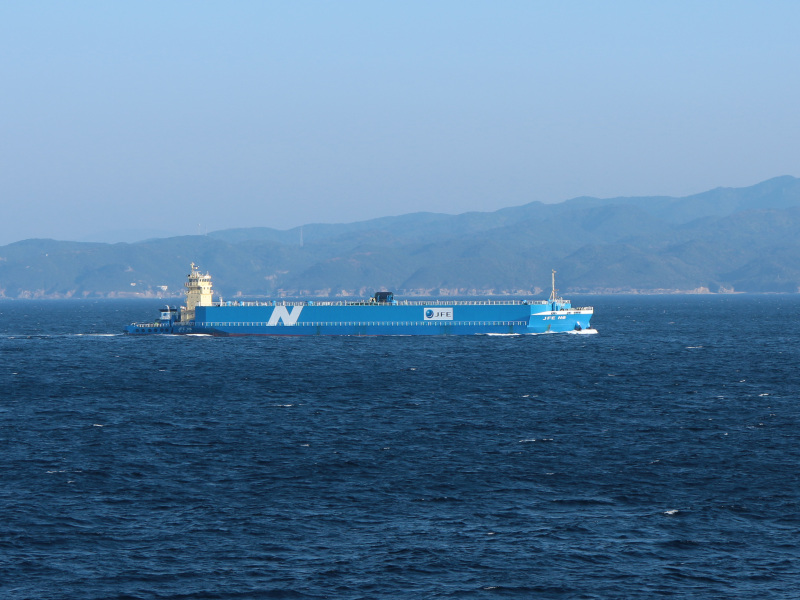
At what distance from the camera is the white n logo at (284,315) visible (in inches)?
5704

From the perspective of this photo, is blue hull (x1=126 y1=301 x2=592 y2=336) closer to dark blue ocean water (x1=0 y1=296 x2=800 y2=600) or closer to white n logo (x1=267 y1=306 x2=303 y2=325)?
white n logo (x1=267 y1=306 x2=303 y2=325)

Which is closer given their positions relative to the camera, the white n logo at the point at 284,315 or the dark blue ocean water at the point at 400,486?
the dark blue ocean water at the point at 400,486

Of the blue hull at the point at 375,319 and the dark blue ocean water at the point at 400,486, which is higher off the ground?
the blue hull at the point at 375,319

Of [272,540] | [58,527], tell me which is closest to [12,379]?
[58,527]

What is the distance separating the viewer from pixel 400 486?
1832 inches

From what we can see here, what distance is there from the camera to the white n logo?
145 meters

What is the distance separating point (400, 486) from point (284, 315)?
100 m

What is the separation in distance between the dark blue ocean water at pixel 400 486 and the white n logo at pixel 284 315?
47.7m

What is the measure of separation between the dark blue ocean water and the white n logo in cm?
4773

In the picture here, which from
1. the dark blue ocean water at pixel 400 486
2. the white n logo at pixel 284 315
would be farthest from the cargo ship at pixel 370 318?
the dark blue ocean water at pixel 400 486

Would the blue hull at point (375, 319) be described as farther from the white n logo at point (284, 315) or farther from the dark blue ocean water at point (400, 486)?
the dark blue ocean water at point (400, 486)

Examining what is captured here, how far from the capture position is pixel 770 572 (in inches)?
1324

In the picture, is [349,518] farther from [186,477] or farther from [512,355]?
[512,355]

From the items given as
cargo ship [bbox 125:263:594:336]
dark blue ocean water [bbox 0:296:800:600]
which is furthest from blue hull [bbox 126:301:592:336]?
dark blue ocean water [bbox 0:296:800:600]
